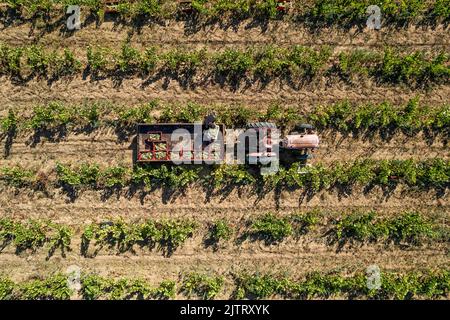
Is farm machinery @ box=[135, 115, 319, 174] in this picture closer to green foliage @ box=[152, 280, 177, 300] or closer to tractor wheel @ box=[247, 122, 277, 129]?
tractor wheel @ box=[247, 122, 277, 129]

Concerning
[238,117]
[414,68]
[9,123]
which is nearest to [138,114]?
[238,117]

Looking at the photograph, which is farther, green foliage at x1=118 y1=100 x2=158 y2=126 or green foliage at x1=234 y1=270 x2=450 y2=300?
green foliage at x1=234 y1=270 x2=450 y2=300

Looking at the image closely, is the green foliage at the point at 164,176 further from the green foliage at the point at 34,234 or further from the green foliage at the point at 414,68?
the green foliage at the point at 414,68

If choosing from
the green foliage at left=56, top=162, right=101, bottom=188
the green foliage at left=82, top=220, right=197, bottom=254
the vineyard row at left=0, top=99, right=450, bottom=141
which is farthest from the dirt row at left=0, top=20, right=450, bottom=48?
the green foliage at left=82, top=220, right=197, bottom=254

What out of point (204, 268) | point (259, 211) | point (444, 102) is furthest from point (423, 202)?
point (204, 268)

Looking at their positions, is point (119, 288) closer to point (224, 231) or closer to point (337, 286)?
point (224, 231)
